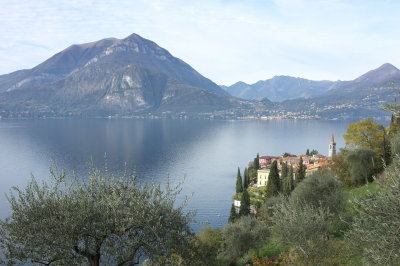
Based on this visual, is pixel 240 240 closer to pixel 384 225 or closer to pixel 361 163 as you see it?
pixel 361 163

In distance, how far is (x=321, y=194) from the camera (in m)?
30.8

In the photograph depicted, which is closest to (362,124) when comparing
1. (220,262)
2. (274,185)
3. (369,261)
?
(274,185)

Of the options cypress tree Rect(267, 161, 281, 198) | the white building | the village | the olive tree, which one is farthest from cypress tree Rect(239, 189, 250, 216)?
the olive tree

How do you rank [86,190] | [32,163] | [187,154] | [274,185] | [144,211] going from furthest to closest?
[187,154], [32,163], [274,185], [86,190], [144,211]

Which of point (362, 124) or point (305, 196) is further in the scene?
point (362, 124)

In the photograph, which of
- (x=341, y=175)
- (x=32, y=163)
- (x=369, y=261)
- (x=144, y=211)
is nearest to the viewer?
(x=369, y=261)

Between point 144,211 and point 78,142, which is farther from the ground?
point 144,211

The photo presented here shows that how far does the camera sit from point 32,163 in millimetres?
124688

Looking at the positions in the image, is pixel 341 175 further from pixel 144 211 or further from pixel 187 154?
pixel 187 154

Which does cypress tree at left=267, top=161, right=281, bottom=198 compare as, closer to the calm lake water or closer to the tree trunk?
the calm lake water

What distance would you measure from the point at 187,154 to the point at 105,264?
5387 inches

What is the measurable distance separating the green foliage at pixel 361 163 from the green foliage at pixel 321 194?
12579mm

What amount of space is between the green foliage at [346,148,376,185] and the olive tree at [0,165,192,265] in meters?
32.2

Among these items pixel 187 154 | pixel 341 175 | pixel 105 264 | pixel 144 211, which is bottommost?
pixel 187 154
